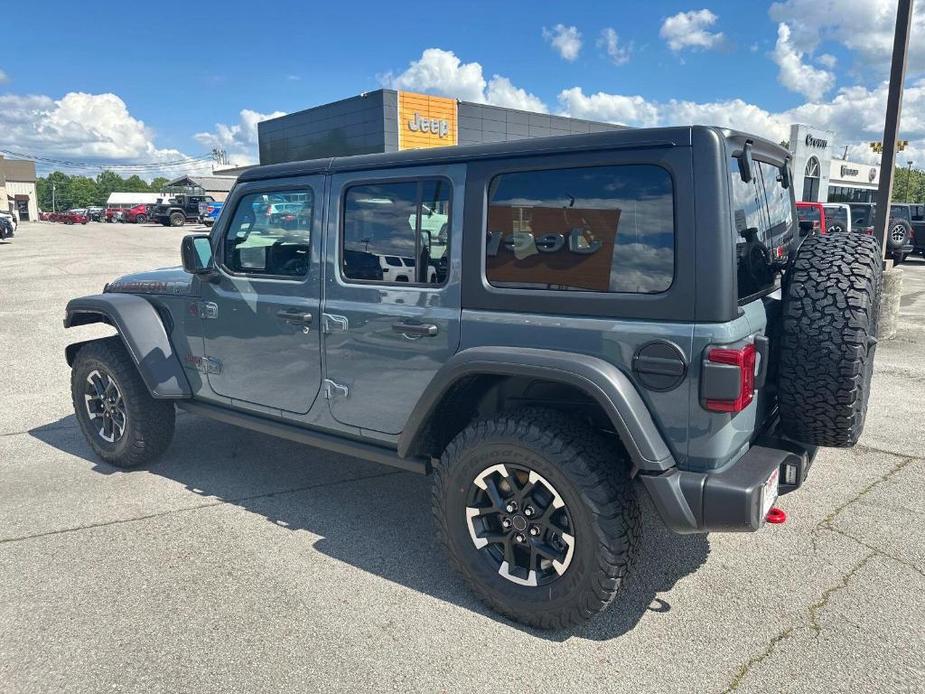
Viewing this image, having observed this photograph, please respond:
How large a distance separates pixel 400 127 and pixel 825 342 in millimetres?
29060

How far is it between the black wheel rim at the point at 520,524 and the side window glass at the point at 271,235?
151 cm

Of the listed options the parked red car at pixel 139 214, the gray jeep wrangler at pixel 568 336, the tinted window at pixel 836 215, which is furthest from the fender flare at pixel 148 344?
the parked red car at pixel 139 214

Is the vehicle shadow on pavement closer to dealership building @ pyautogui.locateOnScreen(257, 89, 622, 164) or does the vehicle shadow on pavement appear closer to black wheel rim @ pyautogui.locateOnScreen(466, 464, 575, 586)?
black wheel rim @ pyautogui.locateOnScreen(466, 464, 575, 586)

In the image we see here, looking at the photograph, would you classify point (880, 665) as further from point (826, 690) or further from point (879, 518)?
point (879, 518)

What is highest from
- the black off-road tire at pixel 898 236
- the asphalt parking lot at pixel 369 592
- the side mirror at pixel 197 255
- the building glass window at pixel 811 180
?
the building glass window at pixel 811 180

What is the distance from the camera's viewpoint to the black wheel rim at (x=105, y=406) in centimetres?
454

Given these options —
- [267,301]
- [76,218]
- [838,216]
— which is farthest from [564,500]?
[76,218]

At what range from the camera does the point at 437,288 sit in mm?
3053

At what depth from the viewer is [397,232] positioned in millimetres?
3227

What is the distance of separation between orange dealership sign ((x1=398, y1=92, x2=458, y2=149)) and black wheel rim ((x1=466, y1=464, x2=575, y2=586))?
91.1ft

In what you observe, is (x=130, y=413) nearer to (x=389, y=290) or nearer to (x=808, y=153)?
(x=389, y=290)

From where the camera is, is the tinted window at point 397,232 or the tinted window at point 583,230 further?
the tinted window at point 397,232

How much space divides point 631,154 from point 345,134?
31.0 metres

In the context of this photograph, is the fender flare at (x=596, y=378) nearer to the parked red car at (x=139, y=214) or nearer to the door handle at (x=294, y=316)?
the door handle at (x=294, y=316)
